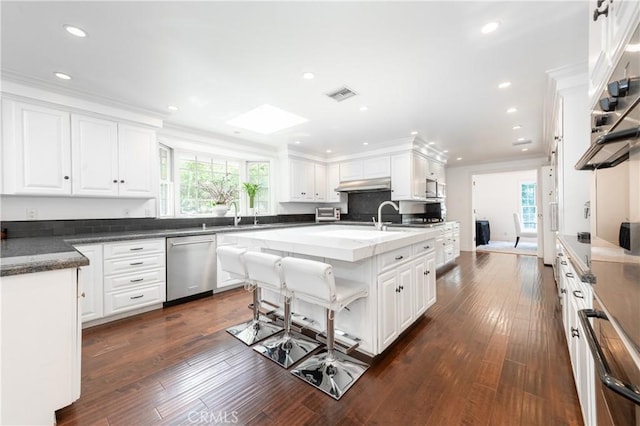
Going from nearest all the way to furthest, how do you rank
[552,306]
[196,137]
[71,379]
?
[71,379] < [552,306] < [196,137]

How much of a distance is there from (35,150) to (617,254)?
4.35m

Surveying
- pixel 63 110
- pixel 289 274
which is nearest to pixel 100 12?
pixel 63 110

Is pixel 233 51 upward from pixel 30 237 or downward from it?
upward

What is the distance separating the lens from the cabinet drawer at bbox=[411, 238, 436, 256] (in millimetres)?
2428

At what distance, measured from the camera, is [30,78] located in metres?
2.36

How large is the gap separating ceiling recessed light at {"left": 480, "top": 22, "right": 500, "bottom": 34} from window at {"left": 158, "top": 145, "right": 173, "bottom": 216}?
4.02 m

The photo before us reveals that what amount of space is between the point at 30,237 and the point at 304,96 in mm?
3212

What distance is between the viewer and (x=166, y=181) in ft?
12.6

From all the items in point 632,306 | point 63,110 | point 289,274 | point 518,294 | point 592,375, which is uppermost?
point 63,110

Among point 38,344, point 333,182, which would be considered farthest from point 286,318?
point 333,182

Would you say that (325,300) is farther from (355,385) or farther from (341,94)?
(341,94)

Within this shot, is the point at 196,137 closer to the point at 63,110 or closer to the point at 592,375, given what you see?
the point at 63,110

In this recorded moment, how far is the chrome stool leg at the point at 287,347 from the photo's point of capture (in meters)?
1.97

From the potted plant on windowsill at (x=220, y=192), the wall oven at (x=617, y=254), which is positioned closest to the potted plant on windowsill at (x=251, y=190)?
the potted plant on windowsill at (x=220, y=192)
